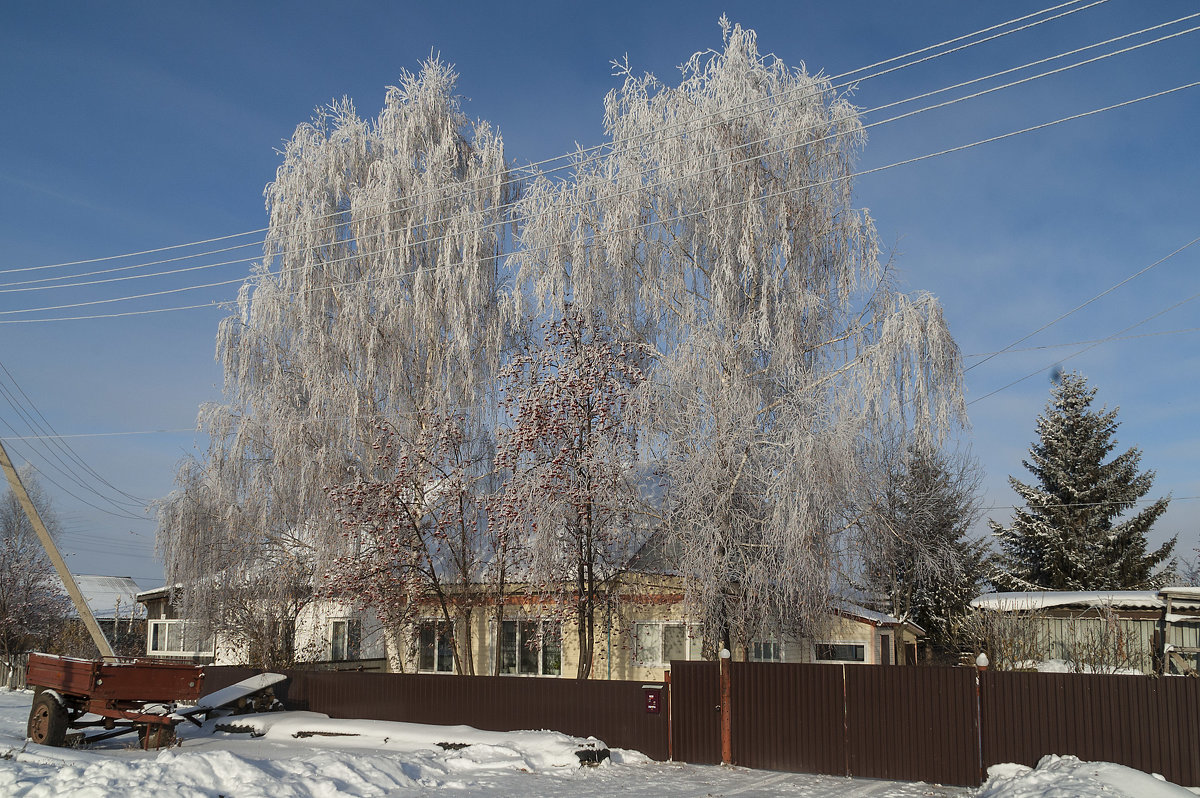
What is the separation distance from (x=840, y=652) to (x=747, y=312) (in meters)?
8.75

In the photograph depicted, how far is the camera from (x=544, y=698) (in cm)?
1619

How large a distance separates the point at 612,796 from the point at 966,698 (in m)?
5.35

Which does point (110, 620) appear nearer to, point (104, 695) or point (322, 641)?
point (322, 641)

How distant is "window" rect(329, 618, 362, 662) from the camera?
26531 millimetres

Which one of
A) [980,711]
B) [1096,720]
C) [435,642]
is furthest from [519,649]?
[1096,720]

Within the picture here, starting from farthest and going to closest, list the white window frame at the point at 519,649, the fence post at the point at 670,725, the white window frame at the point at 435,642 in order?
1. the white window frame at the point at 519,649
2. the white window frame at the point at 435,642
3. the fence post at the point at 670,725

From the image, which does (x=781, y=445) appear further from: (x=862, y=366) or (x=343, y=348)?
(x=343, y=348)

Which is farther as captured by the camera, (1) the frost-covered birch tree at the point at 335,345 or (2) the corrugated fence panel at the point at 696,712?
(1) the frost-covered birch tree at the point at 335,345

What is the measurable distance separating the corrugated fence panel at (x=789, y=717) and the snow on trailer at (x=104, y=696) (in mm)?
9333

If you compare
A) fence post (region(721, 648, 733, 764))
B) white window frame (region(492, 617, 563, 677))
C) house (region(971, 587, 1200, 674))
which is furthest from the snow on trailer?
house (region(971, 587, 1200, 674))

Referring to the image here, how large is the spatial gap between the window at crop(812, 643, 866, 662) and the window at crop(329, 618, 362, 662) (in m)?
13.0

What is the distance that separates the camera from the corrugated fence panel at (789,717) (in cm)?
1392

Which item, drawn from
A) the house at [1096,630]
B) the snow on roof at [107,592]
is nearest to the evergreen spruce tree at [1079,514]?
the house at [1096,630]

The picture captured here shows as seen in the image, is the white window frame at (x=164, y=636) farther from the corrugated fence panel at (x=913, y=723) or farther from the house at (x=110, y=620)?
the corrugated fence panel at (x=913, y=723)
